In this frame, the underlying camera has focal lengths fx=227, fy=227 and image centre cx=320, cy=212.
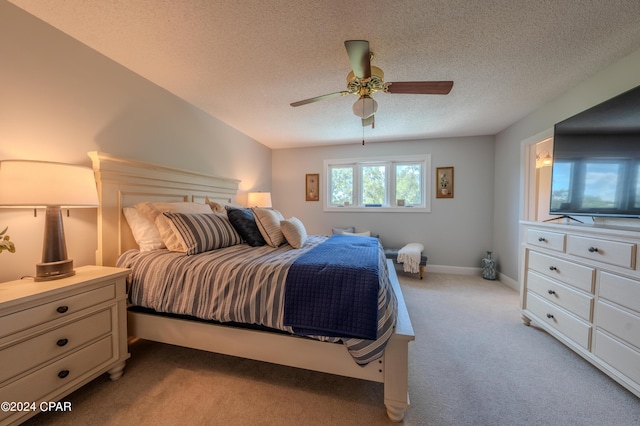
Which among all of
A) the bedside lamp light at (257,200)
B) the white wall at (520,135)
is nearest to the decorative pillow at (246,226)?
the bedside lamp light at (257,200)

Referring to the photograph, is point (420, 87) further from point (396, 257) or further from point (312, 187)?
point (312, 187)

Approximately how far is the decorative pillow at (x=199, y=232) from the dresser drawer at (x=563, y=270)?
109 inches

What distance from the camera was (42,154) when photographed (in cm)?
152

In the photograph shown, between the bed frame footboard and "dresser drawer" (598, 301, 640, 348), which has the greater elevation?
"dresser drawer" (598, 301, 640, 348)

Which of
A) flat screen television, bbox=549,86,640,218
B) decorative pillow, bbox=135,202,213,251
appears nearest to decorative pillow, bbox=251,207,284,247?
decorative pillow, bbox=135,202,213,251

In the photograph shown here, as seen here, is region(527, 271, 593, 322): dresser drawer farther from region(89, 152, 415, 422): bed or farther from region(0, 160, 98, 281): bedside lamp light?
region(0, 160, 98, 281): bedside lamp light

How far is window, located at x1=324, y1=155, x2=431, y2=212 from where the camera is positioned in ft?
13.6

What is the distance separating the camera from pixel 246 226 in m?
2.22

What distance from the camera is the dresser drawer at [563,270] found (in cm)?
161

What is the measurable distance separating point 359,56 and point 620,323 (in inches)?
91.0

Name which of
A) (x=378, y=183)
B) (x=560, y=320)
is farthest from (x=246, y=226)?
(x=378, y=183)

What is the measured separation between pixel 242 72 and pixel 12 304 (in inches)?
81.0

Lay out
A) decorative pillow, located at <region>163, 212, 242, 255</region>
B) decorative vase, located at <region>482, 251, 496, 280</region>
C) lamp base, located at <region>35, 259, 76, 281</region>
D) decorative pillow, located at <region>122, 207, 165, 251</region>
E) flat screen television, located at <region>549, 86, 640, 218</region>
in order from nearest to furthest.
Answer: lamp base, located at <region>35, 259, 76, 281</region> → flat screen television, located at <region>549, 86, 640, 218</region> → decorative pillow, located at <region>163, 212, 242, 255</region> → decorative pillow, located at <region>122, 207, 165, 251</region> → decorative vase, located at <region>482, 251, 496, 280</region>

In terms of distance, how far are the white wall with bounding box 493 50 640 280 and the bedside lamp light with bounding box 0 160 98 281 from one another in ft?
13.0
